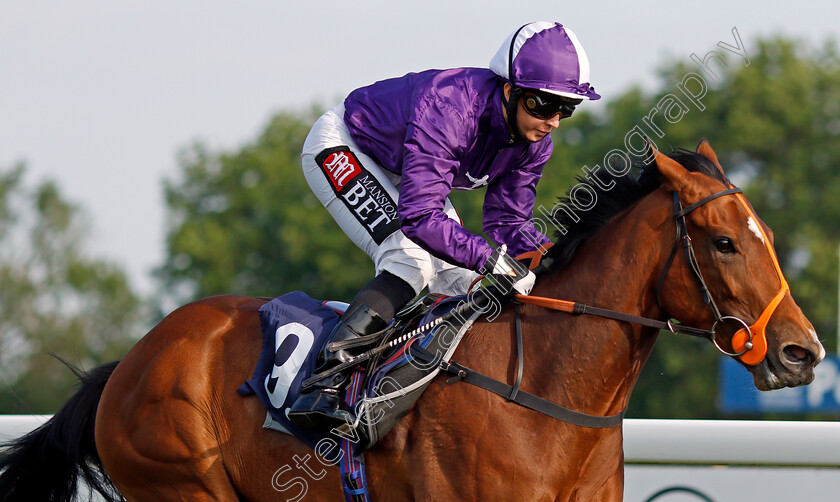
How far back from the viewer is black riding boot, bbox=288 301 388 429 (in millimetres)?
3252

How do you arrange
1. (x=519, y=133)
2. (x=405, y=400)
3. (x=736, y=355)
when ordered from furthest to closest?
1. (x=519, y=133)
2. (x=405, y=400)
3. (x=736, y=355)

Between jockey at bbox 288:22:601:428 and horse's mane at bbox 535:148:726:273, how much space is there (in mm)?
157

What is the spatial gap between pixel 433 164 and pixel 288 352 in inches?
35.4

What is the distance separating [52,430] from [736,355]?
9.54 ft

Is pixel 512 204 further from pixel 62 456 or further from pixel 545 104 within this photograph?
pixel 62 456

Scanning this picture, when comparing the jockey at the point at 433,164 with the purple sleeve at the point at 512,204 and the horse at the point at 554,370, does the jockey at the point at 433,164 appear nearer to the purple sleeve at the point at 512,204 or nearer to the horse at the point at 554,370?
the purple sleeve at the point at 512,204

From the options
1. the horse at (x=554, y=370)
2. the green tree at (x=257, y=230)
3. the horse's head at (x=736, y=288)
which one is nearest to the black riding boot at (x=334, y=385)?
the horse at (x=554, y=370)

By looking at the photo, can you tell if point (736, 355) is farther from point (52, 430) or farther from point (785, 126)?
point (785, 126)

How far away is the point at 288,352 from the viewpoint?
137 inches

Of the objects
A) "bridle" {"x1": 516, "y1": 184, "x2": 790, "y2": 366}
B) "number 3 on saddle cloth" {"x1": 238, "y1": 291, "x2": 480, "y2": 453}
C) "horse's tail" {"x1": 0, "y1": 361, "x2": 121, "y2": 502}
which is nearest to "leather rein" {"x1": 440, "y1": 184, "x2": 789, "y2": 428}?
"bridle" {"x1": 516, "y1": 184, "x2": 790, "y2": 366}

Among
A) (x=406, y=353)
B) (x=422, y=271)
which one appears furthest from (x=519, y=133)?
(x=406, y=353)

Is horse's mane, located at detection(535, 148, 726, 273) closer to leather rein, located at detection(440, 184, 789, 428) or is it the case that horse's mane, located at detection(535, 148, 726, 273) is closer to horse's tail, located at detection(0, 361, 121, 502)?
leather rein, located at detection(440, 184, 789, 428)

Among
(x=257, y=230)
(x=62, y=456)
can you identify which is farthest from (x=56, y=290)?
(x=62, y=456)

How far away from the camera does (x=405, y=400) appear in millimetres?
3184
